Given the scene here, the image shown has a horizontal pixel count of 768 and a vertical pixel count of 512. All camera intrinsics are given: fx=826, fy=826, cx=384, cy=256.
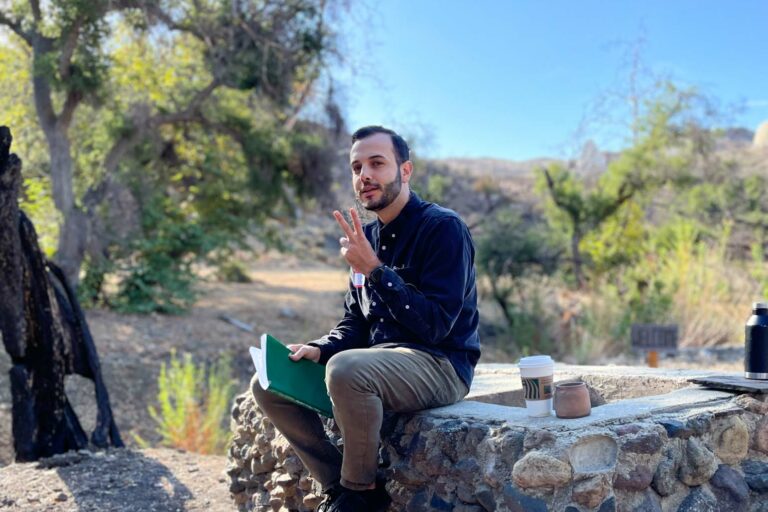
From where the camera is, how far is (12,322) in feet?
16.6

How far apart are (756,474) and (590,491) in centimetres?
95

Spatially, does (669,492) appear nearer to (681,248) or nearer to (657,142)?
(681,248)

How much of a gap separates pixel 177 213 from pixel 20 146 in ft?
10.6

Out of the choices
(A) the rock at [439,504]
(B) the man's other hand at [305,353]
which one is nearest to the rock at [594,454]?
(A) the rock at [439,504]

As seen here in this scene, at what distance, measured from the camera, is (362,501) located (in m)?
3.03

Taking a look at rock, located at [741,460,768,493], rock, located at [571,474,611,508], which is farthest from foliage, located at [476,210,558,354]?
rock, located at [571,474,611,508]

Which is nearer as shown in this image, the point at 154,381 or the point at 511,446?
the point at 511,446

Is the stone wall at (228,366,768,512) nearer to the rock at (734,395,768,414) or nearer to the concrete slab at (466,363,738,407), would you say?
the rock at (734,395,768,414)

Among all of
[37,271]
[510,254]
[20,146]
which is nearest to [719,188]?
[510,254]

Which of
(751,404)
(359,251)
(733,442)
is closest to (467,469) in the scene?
(359,251)

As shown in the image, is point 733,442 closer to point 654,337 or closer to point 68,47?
point 654,337

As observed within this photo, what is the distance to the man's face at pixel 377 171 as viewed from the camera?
3.25 m

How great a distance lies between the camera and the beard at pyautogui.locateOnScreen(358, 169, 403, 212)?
3262 millimetres

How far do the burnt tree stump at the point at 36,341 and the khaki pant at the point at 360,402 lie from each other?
7.69 ft
